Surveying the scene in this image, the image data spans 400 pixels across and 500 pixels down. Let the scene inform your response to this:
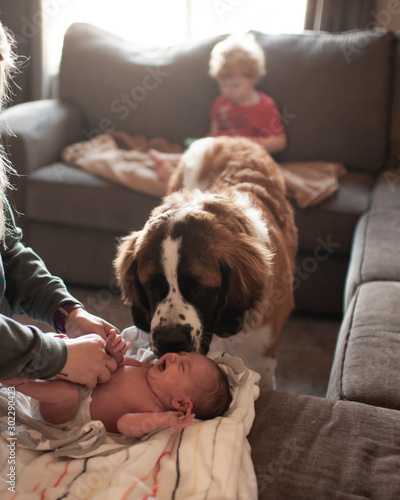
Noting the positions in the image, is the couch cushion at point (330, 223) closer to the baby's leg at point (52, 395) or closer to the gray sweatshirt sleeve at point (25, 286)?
the gray sweatshirt sleeve at point (25, 286)

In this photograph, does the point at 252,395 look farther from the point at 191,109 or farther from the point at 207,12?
the point at 207,12

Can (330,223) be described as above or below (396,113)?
below

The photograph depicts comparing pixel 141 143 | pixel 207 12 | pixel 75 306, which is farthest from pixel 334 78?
pixel 75 306

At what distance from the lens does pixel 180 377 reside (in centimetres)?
115

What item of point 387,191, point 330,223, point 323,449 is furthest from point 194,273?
point 387,191

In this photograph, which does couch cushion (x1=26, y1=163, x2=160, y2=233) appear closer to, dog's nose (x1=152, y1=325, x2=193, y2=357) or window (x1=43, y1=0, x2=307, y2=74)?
dog's nose (x1=152, y1=325, x2=193, y2=357)

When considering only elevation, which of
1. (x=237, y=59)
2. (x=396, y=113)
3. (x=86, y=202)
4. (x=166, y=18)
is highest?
(x=166, y=18)

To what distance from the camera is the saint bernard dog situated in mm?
1382

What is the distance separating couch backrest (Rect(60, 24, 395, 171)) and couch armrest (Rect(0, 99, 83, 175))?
15 cm

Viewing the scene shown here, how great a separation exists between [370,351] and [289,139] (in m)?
1.82

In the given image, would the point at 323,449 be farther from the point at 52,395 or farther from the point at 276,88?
the point at 276,88

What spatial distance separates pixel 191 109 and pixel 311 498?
2.49 meters

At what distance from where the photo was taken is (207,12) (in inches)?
159

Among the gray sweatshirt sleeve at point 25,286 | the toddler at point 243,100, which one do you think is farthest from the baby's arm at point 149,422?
the toddler at point 243,100
